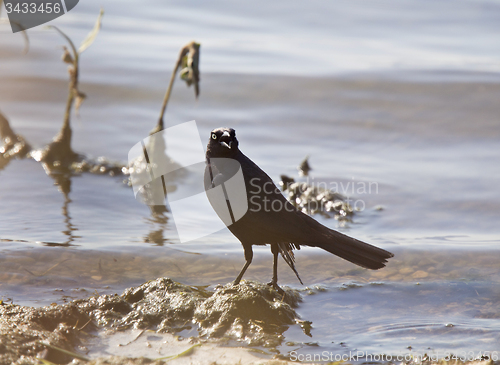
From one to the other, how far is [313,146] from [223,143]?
4589 millimetres

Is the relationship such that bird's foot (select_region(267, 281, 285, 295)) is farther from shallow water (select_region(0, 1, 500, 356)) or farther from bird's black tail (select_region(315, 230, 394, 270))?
bird's black tail (select_region(315, 230, 394, 270))

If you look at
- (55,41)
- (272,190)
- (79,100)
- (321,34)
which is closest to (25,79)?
(55,41)

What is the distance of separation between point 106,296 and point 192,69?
2.79m

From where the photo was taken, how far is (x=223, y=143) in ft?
13.2

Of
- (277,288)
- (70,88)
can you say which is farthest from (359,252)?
(70,88)

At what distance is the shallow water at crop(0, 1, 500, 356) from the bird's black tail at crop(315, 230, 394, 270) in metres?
0.31

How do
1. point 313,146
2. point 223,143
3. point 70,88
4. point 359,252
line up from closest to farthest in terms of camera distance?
1. point 359,252
2. point 223,143
3. point 70,88
4. point 313,146

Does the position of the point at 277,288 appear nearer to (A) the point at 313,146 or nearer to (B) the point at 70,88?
(B) the point at 70,88

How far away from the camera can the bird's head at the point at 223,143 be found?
403cm

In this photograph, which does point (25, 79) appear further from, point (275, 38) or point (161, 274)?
point (161, 274)

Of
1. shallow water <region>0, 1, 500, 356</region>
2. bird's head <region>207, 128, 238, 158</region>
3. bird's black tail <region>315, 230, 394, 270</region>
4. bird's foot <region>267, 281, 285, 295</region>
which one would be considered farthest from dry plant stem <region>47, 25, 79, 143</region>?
bird's black tail <region>315, 230, 394, 270</region>

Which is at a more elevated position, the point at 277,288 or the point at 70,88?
the point at 70,88

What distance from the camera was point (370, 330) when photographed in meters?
3.50

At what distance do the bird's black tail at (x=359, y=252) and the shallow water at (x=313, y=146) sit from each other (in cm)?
31
